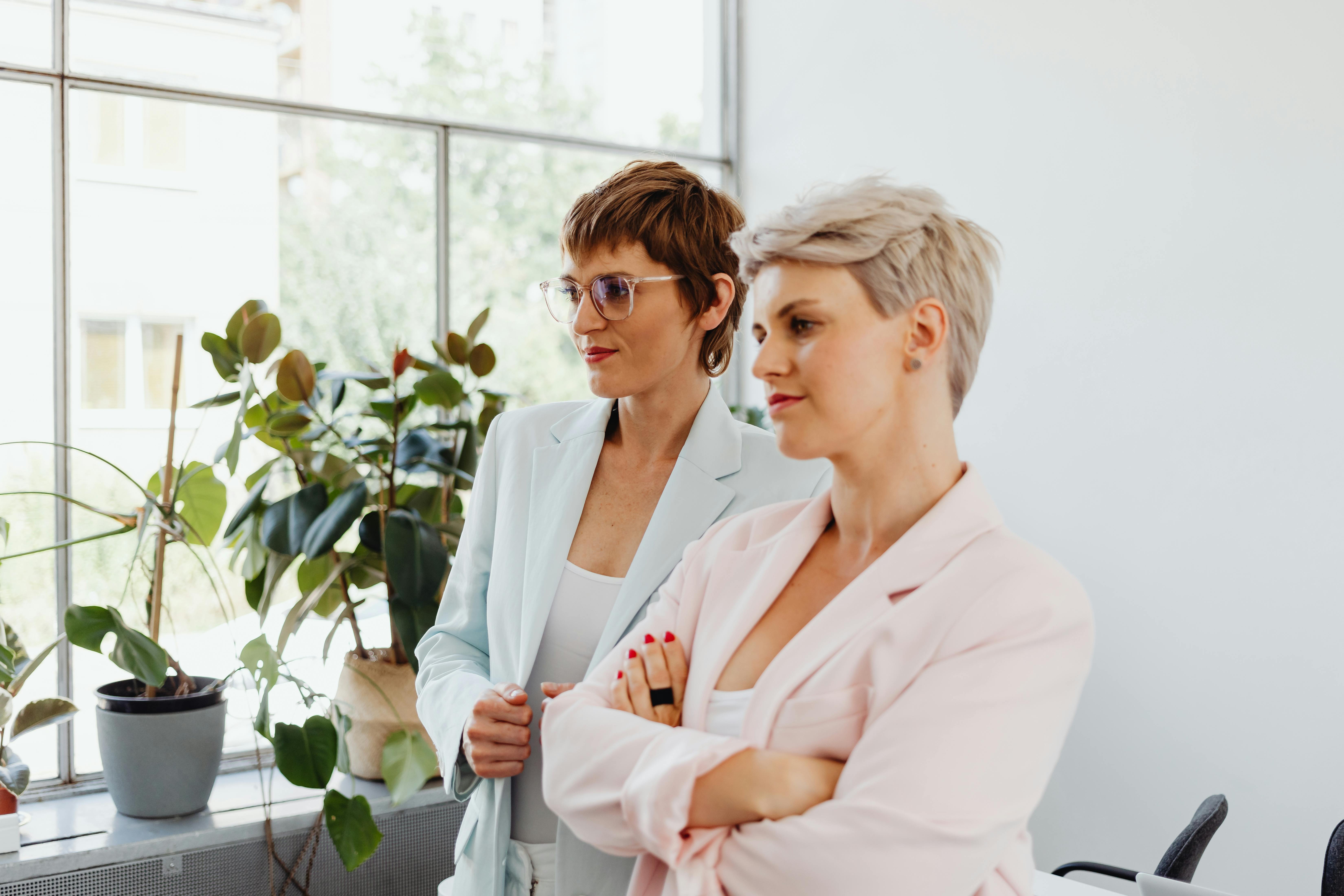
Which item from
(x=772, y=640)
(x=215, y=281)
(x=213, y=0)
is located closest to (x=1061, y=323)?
(x=772, y=640)

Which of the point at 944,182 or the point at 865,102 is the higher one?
the point at 865,102

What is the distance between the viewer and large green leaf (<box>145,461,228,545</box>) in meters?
2.95

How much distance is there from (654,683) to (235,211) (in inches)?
127

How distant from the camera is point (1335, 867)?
208 centimetres

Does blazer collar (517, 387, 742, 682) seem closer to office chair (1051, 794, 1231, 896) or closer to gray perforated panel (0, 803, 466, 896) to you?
office chair (1051, 794, 1231, 896)

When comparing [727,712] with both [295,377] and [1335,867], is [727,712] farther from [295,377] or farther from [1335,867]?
[295,377]

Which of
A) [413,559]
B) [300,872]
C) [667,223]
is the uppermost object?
[667,223]

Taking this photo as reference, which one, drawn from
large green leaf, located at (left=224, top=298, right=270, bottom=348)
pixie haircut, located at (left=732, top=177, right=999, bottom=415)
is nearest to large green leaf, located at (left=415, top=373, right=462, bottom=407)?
large green leaf, located at (left=224, top=298, right=270, bottom=348)

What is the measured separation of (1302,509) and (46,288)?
389 centimetres

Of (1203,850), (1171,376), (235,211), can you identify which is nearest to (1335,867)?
(1203,850)

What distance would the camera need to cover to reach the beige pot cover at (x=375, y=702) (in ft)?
10.4

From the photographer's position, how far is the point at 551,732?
3.81ft

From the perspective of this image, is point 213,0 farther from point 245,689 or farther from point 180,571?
point 245,689

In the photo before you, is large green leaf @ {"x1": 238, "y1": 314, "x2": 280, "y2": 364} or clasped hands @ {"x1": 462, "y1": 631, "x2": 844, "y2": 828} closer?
clasped hands @ {"x1": 462, "y1": 631, "x2": 844, "y2": 828}
